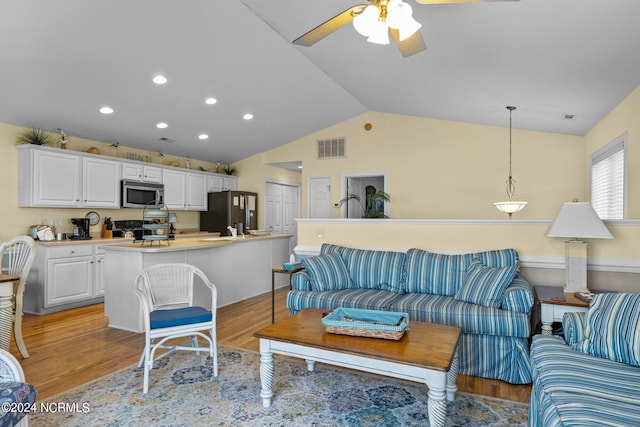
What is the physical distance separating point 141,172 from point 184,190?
3.02 ft

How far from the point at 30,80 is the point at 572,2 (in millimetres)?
4741

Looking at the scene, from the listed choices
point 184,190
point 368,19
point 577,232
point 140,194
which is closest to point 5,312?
point 368,19

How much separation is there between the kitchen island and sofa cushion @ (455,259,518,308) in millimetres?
2893

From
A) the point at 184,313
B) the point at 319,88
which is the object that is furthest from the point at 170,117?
the point at 184,313

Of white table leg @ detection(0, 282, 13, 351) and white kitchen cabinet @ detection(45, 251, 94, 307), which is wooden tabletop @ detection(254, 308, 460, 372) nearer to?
white table leg @ detection(0, 282, 13, 351)

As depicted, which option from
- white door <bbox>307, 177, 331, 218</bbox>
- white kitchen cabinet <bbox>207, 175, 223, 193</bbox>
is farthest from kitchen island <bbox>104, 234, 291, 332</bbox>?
white kitchen cabinet <bbox>207, 175, 223, 193</bbox>

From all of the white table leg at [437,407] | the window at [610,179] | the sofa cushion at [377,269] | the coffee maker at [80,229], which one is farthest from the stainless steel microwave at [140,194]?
the window at [610,179]

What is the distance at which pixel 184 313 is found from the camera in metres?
A: 2.77

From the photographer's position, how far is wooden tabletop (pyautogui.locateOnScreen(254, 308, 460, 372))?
191 centimetres

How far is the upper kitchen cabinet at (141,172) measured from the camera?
566 cm

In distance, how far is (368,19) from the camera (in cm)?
194

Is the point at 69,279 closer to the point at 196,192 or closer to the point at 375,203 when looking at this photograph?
the point at 196,192

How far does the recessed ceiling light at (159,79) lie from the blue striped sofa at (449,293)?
8.69 ft

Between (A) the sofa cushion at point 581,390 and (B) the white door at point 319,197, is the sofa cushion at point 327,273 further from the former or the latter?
(B) the white door at point 319,197
